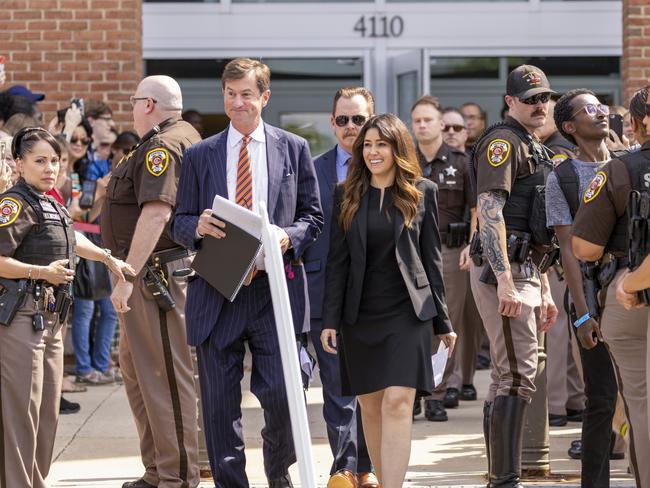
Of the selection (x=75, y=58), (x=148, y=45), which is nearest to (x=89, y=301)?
(x=75, y=58)

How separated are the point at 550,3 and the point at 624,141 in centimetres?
487

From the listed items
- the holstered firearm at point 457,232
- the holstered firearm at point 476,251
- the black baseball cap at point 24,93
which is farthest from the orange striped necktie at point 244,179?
the black baseball cap at point 24,93

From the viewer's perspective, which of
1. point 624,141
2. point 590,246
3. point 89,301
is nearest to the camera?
point 590,246

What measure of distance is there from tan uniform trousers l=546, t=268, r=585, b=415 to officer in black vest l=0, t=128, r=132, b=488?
3720mm

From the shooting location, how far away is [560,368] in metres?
8.63

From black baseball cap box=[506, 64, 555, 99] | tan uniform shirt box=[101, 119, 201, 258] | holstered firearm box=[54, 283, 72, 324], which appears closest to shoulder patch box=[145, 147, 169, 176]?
tan uniform shirt box=[101, 119, 201, 258]

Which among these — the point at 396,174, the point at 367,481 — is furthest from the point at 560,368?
the point at 396,174

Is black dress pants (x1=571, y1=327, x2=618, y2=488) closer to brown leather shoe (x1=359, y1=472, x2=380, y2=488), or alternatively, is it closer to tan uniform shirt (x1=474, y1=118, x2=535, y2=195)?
tan uniform shirt (x1=474, y1=118, x2=535, y2=195)

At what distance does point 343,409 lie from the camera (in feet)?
21.8

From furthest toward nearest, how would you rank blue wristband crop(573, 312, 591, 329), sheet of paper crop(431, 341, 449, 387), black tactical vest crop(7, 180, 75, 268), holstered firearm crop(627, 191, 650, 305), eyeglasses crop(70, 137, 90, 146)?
1. eyeglasses crop(70, 137, 90, 146)
2. blue wristband crop(573, 312, 591, 329)
3. sheet of paper crop(431, 341, 449, 387)
4. black tactical vest crop(7, 180, 75, 268)
5. holstered firearm crop(627, 191, 650, 305)

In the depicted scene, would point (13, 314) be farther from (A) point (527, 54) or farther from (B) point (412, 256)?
(A) point (527, 54)

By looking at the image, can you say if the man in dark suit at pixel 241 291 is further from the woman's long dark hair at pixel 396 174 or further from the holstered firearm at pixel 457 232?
the holstered firearm at pixel 457 232

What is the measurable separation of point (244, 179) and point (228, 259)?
Answer: 24.2 inches

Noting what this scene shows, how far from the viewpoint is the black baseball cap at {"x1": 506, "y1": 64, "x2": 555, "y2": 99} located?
646cm
